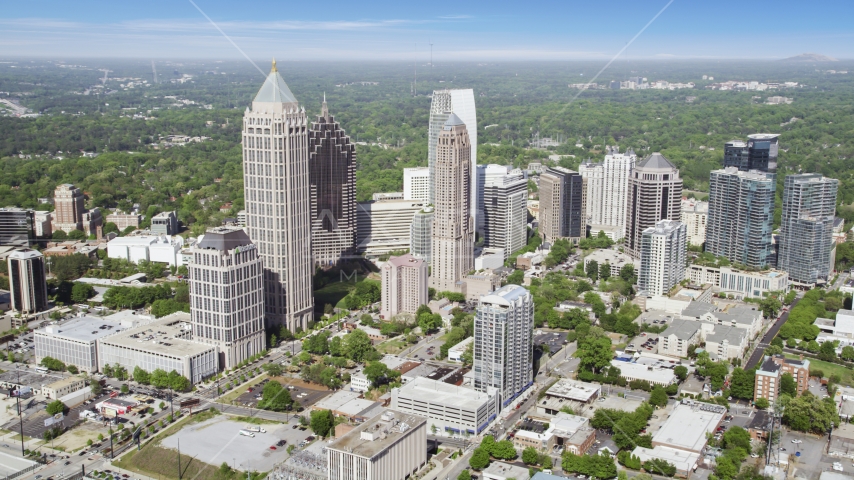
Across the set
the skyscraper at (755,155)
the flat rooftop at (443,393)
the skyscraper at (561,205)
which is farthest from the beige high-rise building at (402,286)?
the skyscraper at (755,155)

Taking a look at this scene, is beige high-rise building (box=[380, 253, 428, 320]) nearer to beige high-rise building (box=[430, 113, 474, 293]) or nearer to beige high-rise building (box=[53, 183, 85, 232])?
beige high-rise building (box=[430, 113, 474, 293])

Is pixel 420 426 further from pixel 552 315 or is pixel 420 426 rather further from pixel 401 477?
pixel 552 315

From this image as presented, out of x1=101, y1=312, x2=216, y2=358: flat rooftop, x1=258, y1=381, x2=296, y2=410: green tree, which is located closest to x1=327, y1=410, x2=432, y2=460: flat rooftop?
x1=258, y1=381, x2=296, y2=410: green tree

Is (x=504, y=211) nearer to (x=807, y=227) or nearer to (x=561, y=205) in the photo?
(x=561, y=205)

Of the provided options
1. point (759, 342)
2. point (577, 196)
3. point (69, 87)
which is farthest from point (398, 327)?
point (69, 87)

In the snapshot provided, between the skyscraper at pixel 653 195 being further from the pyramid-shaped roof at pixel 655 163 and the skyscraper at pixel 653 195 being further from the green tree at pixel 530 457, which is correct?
the green tree at pixel 530 457

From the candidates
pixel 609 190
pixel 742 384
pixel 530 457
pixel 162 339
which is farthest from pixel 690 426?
pixel 609 190
